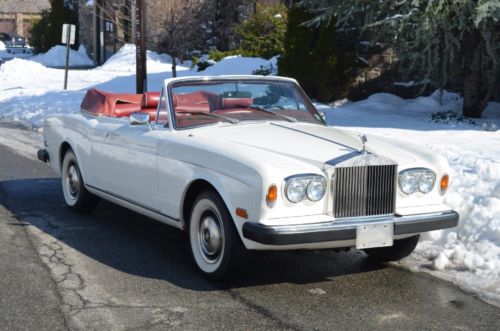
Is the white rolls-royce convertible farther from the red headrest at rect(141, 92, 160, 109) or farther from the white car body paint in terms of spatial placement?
the red headrest at rect(141, 92, 160, 109)

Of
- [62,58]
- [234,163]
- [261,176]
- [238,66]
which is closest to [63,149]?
[234,163]

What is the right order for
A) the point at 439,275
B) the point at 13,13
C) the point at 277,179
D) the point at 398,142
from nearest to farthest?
the point at 277,179 → the point at 439,275 → the point at 398,142 → the point at 13,13

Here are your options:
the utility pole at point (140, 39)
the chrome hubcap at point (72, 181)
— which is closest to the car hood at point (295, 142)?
the chrome hubcap at point (72, 181)

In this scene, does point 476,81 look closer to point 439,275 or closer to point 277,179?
point 439,275

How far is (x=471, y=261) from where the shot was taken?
5680mm

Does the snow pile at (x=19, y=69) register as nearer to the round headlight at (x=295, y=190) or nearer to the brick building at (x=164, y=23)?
the brick building at (x=164, y=23)

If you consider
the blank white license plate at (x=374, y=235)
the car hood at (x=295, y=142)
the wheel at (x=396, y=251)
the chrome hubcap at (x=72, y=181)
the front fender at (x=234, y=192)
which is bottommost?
the wheel at (x=396, y=251)

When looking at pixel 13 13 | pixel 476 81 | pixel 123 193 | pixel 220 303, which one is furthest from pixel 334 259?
pixel 13 13

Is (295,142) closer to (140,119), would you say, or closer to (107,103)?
(140,119)

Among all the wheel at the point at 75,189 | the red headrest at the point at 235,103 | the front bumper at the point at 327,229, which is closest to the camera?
the front bumper at the point at 327,229

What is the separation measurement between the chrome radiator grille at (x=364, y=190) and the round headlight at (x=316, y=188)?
0.30 feet

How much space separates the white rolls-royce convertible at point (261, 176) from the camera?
4.92 m

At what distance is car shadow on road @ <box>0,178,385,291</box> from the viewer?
5.55m

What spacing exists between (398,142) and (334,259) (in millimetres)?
1085
